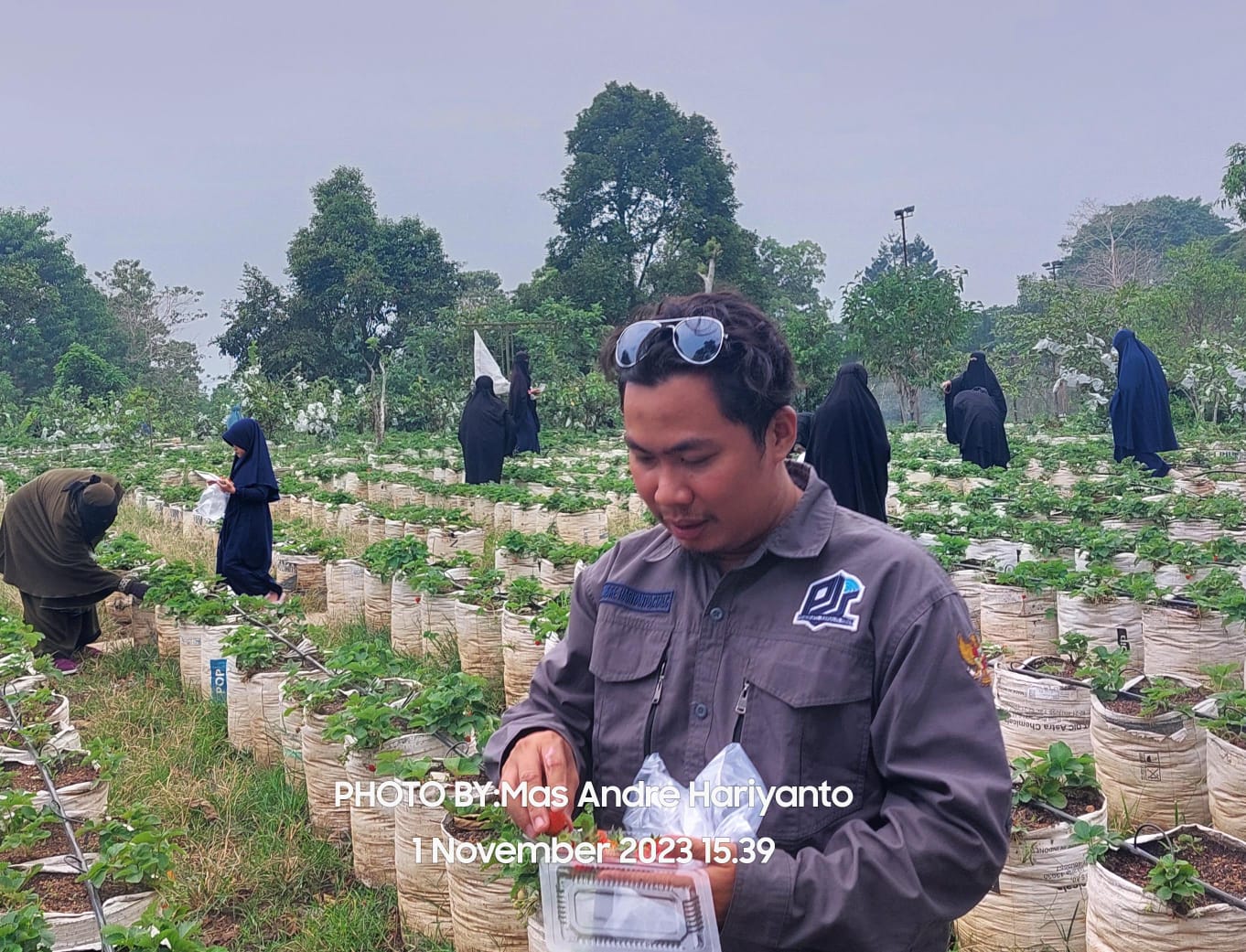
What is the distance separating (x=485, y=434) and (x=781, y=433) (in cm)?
1011

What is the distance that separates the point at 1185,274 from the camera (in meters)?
22.7

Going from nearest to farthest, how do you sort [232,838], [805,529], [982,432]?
[805,529]
[232,838]
[982,432]

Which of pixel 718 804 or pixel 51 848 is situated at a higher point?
pixel 718 804


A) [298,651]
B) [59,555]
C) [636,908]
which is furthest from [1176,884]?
[59,555]

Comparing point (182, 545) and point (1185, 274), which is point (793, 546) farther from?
point (1185, 274)

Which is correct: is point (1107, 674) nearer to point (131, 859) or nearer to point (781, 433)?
point (781, 433)

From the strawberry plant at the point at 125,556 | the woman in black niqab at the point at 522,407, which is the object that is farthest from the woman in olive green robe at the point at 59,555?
the woman in black niqab at the point at 522,407

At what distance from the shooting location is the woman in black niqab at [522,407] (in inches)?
548

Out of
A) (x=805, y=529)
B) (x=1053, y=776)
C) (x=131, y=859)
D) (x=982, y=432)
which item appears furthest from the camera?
(x=982, y=432)

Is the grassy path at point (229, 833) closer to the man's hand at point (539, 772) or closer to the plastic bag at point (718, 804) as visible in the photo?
the man's hand at point (539, 772)

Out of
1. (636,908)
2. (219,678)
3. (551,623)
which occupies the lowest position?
(219,678)

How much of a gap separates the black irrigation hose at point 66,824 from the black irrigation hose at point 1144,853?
7.71ft

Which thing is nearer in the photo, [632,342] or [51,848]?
[632,342]

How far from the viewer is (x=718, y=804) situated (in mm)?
1457
